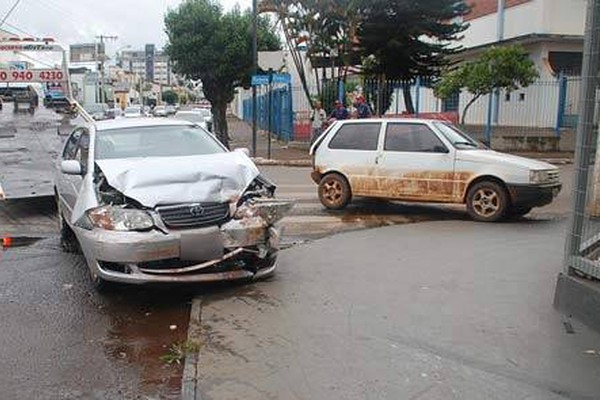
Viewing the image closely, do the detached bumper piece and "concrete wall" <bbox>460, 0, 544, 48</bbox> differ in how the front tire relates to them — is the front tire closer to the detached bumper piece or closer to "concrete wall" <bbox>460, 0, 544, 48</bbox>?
the detached bumper piece

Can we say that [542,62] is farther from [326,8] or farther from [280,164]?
[280,164]

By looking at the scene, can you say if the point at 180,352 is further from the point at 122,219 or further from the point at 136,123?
the point at 136,123

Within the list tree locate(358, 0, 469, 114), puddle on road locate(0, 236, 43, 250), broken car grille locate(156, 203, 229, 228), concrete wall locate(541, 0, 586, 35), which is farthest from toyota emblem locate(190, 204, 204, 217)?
concrete wall locate(541, 0, 586, 35)

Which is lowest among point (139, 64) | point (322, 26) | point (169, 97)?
point (169, 97)

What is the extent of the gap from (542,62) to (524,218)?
20.2m

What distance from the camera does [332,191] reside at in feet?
40.0

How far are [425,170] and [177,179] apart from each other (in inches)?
222

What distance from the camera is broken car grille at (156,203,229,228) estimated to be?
20.7 feet

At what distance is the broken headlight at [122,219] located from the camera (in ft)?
20.6

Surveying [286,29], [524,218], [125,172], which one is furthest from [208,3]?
[125,172]

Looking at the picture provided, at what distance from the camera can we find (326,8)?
25.6 meters

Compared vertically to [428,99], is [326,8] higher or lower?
higher

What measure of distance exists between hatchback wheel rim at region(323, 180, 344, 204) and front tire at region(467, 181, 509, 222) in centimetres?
224

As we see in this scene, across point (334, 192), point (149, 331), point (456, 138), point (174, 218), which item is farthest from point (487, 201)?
point (149, 331)
